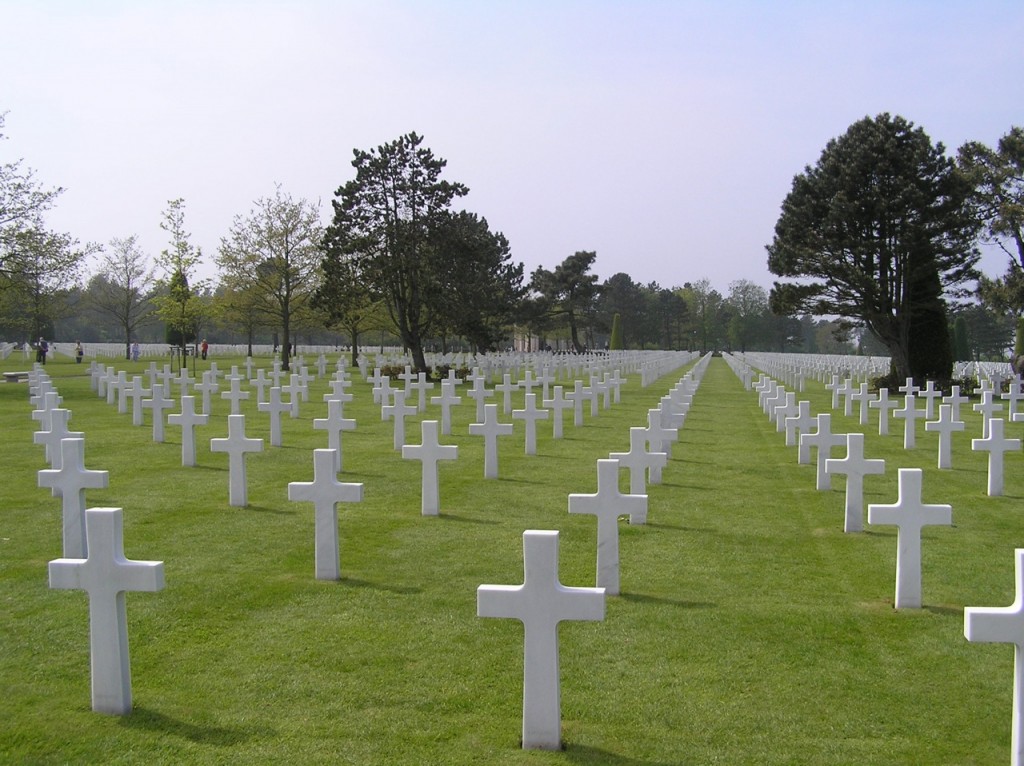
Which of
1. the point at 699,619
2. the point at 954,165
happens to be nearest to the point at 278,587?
the point at 699,619

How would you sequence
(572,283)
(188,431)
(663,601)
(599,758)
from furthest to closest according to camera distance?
(572,283)
(188,431)
(663,601)
(599,758)

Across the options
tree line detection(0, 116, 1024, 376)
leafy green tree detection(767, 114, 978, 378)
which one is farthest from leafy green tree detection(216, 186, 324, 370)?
leafy green tree detection(767, 114, 978, 378)

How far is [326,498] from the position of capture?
690cm

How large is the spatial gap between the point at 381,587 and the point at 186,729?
8.24 feet

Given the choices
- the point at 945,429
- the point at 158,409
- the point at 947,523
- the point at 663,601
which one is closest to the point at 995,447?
the point at 945,429

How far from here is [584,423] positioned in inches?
779

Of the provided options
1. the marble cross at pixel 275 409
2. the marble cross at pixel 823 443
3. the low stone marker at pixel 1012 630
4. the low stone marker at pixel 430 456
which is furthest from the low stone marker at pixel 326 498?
the marble cross at pixel 275 409

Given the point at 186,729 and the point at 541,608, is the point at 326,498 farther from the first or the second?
the point at 541,608

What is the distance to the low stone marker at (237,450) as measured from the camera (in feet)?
31.6

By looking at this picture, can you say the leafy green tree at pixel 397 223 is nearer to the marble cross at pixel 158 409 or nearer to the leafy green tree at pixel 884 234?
the leafy green tree at pixel 884 234

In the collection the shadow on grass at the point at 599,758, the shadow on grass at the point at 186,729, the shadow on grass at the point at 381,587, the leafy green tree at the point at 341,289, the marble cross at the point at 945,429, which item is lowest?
the shadow on grass at the point at 599,758

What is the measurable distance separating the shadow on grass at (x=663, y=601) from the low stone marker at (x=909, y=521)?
1182 millimetres

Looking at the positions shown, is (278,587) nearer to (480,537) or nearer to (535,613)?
(480,537)

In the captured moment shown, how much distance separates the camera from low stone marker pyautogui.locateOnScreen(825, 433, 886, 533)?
8555mm
